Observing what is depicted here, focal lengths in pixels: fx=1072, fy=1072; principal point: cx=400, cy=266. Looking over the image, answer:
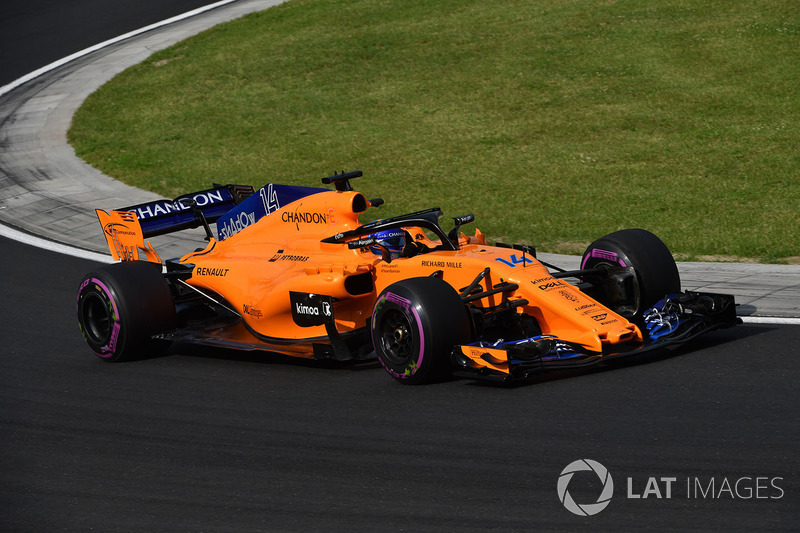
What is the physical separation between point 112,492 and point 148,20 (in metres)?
23.6

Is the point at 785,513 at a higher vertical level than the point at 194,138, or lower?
lower

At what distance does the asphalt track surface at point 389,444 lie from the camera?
5.71 metres

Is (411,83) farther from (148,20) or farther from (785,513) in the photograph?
(785,513)

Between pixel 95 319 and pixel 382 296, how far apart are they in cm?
308

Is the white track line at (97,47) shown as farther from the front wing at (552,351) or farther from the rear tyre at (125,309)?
the front wing at (552,351)

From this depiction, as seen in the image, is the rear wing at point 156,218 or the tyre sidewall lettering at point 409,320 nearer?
the tyre sidewall lettering at point 409,320

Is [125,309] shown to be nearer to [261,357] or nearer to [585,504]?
[261,357]

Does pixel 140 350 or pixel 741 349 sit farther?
pixel 140 350

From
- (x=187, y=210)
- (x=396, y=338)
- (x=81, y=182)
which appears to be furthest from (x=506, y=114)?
(x=396, y=338)

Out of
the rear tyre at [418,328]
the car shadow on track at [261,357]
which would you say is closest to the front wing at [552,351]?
the rear tyre at [418,328]

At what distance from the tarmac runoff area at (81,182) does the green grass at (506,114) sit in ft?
1.82

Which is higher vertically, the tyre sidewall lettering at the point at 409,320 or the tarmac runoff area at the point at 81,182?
the tarmac runoff area at the point at 81,182

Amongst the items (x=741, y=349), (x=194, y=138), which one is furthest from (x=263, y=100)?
(x=741, y=349)

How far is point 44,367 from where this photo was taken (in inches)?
368
